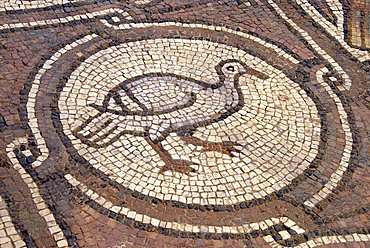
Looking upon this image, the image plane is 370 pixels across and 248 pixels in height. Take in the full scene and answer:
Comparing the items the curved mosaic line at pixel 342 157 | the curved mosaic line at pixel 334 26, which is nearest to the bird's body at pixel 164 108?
the curved mosaic line at pixel 342 157

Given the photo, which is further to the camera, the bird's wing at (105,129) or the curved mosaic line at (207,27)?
the curved mosaic line at (207,27)

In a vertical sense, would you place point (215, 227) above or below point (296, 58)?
below

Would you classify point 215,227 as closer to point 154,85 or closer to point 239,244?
point 239,244

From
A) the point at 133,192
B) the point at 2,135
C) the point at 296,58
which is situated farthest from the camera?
the point at 296,58

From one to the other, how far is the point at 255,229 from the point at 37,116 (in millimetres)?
3563

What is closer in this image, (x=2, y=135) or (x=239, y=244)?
(x=239, y=244)

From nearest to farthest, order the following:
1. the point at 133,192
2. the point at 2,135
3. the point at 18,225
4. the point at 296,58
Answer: the point at 18,225
the point at 133,192
the point at 2,135
the point at 296,58

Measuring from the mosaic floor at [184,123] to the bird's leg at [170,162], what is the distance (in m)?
0.02

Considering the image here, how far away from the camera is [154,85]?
1002cm

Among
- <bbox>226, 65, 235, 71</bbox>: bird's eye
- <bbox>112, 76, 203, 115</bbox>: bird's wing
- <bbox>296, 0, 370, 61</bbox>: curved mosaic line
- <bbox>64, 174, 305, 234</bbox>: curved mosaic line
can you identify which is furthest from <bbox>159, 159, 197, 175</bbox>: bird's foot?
<bbox>296, 0, 370, 61</bbox>: curved mosaic line

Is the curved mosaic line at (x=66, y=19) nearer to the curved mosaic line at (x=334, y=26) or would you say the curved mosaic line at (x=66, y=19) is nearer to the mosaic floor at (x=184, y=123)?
the mosaic floor at (x=184, y=123)

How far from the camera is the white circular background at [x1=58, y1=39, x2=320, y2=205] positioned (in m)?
8.56

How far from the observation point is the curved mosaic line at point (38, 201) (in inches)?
302

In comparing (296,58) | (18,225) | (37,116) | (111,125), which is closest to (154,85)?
(111,125)
